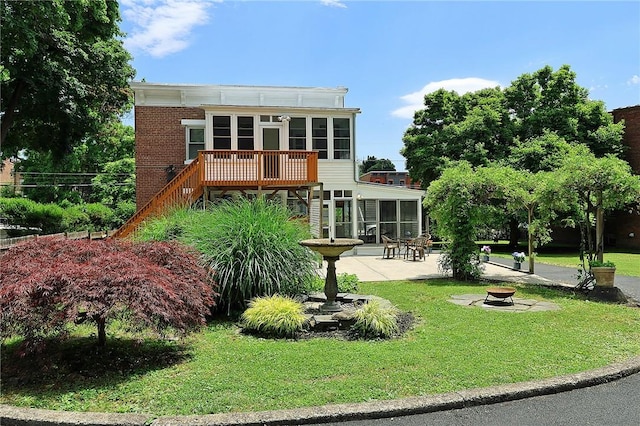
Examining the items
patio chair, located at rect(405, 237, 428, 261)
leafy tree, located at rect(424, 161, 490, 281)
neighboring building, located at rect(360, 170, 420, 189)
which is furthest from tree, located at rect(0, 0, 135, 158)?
neighboring building, located at rect(360, 170, 420, 189)

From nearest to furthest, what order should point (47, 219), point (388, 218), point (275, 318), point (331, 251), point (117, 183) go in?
point (275, 318)
point (331, 251)
point (47, 219)
point (388, 218)
point (117, 183)

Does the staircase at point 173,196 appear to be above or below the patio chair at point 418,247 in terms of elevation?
above

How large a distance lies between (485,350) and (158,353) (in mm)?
4014

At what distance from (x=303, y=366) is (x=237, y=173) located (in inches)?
462

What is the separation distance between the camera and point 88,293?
4.70 metres

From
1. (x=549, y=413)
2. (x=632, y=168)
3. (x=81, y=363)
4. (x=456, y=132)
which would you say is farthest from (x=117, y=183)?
(x=549, y=413)

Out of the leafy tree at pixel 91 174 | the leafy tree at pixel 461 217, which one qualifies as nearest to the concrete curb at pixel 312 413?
the leafy tree at pixel 461 217

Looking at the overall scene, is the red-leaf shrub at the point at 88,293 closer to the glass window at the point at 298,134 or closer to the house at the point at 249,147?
the house at the point at 249,147

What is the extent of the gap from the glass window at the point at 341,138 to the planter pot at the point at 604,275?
11.8 m

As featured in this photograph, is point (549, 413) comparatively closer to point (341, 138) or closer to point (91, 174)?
point (341, 138)

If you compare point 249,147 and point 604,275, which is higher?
point 249,147

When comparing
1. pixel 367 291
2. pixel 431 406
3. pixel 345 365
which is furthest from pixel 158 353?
pixel 367 291

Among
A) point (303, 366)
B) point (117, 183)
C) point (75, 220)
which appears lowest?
point (303, 366)

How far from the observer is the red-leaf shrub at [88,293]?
466cm
